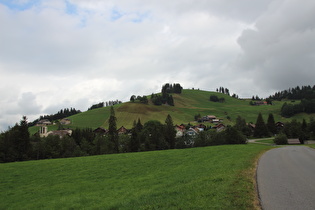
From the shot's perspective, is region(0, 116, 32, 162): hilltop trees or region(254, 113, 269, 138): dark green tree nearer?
region(0, 116, 32, 162): hilltop trees

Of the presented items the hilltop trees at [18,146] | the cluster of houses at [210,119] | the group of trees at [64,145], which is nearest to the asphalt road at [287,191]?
the group of trees at [64,145]

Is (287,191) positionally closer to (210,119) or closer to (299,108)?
(210,119)

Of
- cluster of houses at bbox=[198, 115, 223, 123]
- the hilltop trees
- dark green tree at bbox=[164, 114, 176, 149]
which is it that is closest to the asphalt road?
the hilltop trees

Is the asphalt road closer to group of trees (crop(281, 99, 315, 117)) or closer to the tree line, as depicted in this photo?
the tree line

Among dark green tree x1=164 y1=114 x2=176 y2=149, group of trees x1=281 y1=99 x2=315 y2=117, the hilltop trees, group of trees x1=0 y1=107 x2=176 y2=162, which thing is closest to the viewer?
the hilltop trees

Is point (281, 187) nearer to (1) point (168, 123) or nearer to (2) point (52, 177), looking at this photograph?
(2) point (52, 177)

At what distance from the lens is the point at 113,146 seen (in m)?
78.1

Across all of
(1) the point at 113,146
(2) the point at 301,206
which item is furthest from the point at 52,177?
(1) the point at 113,146

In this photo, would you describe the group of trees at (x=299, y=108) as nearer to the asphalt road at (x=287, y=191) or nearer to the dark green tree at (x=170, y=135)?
the dark green tree at (x=170, y=135)

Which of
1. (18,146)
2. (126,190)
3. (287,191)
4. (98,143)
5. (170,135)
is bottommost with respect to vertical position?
(126,190)

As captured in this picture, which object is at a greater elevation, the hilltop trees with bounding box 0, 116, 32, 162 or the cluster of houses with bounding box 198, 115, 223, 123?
the cluster of houses with bounding box 198, 115, 223, 123

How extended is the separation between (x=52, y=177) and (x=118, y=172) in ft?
23.1

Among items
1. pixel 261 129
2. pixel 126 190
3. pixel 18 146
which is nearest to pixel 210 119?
pixel 261 129

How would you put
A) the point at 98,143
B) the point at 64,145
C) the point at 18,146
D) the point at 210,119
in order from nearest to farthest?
the point at 18,146
the point at 64,145
the point at 98,143
the point at 210,119
